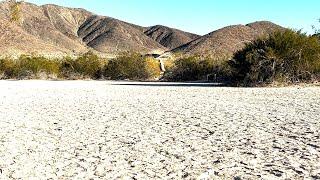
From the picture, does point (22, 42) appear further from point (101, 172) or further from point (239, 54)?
point (101, 172)

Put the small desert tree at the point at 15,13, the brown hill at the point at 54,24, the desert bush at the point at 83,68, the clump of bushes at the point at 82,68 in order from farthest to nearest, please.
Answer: the brown hill at the point at 54,24
the desert bush at the point at 83,68
the clump of bushes at the point at 82,68
the small desert tree at the point at 15,13

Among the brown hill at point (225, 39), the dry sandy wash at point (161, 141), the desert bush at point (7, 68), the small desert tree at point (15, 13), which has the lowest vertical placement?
the dry sandy wash at point (161, 141)

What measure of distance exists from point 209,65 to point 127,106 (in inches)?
697

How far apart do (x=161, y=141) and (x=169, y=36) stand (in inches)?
5503

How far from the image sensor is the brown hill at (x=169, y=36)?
141 meters

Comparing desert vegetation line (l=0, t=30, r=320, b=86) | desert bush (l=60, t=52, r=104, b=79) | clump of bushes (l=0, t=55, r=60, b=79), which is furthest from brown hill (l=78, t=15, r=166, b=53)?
clump of bushes (l=0, t=55, r=60, b=79)

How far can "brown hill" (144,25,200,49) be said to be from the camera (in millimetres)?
141125

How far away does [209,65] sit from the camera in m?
31.0

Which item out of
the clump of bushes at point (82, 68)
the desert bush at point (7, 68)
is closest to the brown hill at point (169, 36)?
the clump of bushes at point (82, 68)

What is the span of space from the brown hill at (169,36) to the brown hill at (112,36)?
4.21 m

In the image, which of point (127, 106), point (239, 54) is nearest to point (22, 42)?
point (239, 54)

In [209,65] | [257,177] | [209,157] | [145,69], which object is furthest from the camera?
[145,69]

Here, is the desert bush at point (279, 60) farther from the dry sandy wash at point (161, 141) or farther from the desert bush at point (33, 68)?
the desert bush at point (33, 68)

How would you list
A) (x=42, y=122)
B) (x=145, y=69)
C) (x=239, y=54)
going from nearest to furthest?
(x=42, y=122) < (x=239, y=54) < (x=145, y=69)
